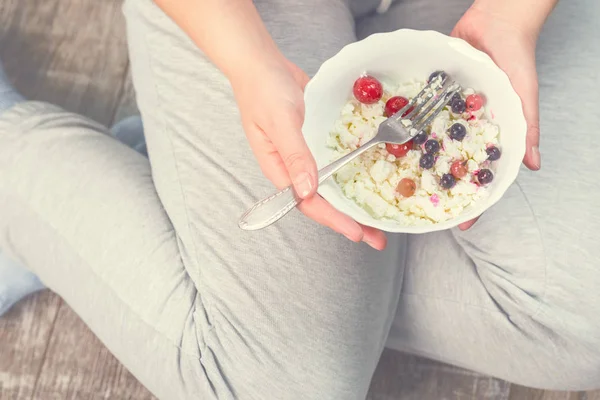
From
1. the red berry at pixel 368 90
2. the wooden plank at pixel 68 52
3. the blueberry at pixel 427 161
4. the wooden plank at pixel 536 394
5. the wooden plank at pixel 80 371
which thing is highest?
the red berry at pixel 368 90

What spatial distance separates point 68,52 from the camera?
115 cm

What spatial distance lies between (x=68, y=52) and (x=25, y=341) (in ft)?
1.79

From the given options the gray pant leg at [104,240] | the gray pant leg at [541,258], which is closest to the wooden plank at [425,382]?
the gray pant leg at [541,258]

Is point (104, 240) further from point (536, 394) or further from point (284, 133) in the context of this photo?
point (536, 394)

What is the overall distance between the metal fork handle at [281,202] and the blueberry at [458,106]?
0.10 metres

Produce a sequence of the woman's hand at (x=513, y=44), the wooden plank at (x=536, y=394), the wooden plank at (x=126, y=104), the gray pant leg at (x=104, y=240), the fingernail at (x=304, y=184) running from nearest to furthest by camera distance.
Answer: the fingernail at (x=304, y=184)
the woman's hand at (x=513, y=44)
the gray pant leg at (x=104, y=240)
the wooden plank at (x=536, y=394)
the wooden plank at (x=126, y=104)

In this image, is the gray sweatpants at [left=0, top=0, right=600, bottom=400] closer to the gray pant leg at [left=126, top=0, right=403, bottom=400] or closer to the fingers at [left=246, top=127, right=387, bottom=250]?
the gray pant leg at [left=126, top=0, right=403, bottom=400]

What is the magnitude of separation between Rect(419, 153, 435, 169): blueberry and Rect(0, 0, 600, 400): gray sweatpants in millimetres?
167

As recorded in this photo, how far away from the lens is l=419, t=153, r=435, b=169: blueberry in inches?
22.6

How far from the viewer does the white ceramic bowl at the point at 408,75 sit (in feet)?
1.87

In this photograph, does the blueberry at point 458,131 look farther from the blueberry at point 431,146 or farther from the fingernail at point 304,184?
the fingernail at point 304,184

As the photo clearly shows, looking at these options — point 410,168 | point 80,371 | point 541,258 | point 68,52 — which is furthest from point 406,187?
point 68,52

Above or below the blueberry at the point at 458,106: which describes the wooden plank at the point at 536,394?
below

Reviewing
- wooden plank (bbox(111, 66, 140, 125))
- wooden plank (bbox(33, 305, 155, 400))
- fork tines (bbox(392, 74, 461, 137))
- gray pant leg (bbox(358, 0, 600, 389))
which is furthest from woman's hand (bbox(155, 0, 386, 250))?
wooden plank (bbox(33, 305, 155, 400))
